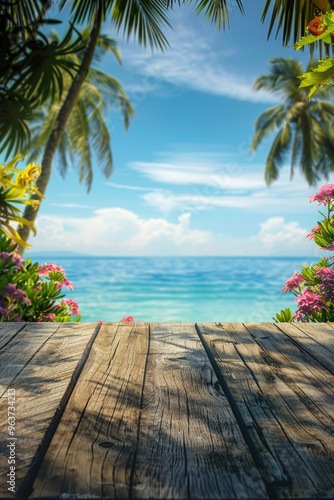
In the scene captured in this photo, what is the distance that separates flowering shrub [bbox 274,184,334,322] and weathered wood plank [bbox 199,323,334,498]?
1437 millimetres

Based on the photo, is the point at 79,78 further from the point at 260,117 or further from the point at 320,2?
the point at 260,117

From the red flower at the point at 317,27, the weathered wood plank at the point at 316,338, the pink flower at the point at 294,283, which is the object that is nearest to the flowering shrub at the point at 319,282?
the pink flower at the point at 294,283

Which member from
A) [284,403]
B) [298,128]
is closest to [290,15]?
[284,403]

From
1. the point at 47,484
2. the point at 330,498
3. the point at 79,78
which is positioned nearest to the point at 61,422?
the point at 47,484

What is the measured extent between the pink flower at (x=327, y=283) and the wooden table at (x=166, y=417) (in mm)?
1484

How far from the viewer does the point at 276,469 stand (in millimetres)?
1419

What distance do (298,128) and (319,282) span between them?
18558 mm

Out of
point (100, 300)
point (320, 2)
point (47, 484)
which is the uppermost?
point (320, 2)

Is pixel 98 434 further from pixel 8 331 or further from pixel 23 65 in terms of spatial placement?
pixel 23 65

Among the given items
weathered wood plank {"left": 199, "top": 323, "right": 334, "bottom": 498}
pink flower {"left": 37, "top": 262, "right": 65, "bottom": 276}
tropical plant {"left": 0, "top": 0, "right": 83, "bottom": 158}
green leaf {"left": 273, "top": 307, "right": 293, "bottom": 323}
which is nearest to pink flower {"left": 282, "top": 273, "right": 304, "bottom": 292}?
green leaf {"left": 273, "top": 307, "right": 293, "bottom": 323}

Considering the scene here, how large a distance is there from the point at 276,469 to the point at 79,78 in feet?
27.9

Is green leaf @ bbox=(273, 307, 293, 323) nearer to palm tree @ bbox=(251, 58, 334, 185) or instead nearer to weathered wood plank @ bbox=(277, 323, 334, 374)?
weathered wood plank @ bbox=(277, 323, 334, 374)

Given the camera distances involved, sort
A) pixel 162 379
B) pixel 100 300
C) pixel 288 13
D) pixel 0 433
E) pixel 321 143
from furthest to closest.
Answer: pixel 100 300, pixel 321 143, pixel 288 13, pixel 162 379, pixel 0 433

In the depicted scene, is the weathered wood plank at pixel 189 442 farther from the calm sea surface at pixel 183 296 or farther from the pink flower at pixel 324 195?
the calm sea surface at pixel 183 296
